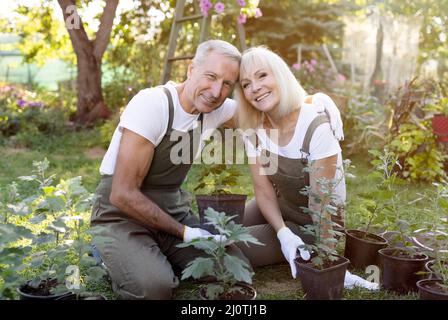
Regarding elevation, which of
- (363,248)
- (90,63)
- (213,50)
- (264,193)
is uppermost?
(90,63)

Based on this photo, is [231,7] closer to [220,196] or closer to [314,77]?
[314,77]

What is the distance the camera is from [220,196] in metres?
2.53

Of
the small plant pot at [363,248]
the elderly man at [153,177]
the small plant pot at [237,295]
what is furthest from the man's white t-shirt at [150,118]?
the small plant pot at [363,248]

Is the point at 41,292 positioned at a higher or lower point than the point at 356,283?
→ higher

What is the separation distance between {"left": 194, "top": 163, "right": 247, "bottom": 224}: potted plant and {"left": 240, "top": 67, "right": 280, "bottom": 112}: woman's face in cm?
41

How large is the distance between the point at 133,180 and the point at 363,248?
1.20 meters

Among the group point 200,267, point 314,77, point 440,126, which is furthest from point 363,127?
point 200,267

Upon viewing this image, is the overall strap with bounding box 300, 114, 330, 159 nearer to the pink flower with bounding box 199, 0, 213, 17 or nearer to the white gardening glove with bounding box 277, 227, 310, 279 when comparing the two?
the white gardening glove with bounding box 277, 227, 310, 279

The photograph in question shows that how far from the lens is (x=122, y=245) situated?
90.1 inches

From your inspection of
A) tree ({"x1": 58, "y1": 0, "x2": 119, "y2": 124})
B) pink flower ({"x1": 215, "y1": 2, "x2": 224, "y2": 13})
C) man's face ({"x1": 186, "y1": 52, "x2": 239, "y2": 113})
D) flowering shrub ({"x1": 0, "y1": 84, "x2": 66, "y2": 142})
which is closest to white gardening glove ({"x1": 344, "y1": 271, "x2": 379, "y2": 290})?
man's face ({"x1": 186, "y1": 52, "x2": 239, "y2": 113})


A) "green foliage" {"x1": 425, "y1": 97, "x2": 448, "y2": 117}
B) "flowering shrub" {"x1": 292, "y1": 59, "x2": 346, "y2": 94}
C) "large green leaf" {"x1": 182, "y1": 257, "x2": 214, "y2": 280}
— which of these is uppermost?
"flowering shrub" {"x1": 292, "y1": 59, "x2": 346, "y2": 94}

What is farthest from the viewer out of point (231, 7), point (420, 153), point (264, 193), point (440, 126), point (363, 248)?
point (231, 7)

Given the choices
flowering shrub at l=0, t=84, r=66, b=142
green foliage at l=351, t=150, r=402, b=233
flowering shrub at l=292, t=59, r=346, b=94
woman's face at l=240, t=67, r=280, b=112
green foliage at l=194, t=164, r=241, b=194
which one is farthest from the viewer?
flowering shrub at l=292, t=59, r=346, b=94

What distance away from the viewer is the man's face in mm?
2346
